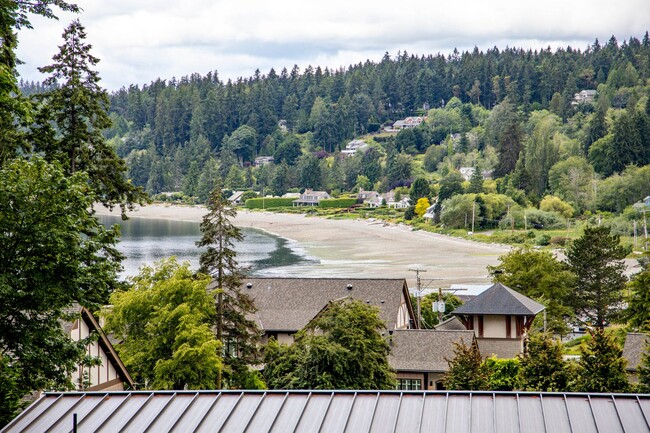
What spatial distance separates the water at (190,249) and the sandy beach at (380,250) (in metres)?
2.21

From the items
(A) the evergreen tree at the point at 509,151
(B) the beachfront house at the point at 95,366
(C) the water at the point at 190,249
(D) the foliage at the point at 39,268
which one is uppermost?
(A) the evergreen tree at the point at 509,151

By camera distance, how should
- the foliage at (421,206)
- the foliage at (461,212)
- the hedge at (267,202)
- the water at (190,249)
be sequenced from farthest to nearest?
the hedge at (267,202)
the foliage at (421,206)
the foliage at (461,212)
the water at (190,249)

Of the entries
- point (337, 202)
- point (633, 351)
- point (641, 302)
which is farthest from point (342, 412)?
point (337, 202)

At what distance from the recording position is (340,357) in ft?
90.3

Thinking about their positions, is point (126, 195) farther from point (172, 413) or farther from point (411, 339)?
point (172, 413)

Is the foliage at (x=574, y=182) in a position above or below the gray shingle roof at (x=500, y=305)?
above

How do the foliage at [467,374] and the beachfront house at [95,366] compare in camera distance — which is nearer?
the beachfront house at [95,366]

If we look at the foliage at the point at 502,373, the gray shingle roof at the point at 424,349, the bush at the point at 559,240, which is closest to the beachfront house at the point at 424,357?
the gray shingle roof at the point at 424,349

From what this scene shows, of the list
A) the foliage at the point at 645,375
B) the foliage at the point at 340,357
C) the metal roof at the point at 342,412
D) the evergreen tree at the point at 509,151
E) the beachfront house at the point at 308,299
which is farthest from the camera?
the evergreen tree at the point at 509,151

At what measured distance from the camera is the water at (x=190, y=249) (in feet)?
280

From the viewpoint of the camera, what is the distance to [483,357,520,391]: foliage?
105 ft

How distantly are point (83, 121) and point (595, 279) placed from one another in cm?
3217

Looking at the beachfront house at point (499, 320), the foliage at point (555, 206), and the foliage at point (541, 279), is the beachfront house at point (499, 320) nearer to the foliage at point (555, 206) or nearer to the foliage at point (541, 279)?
the foliage at point (541, 279)

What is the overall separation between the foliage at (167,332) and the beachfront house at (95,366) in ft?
8.29
